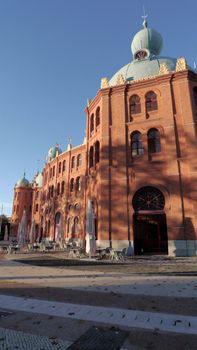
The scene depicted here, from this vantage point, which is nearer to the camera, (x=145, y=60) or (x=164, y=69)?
(x=164, y=69)

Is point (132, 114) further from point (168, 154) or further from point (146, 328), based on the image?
point (146, 328)

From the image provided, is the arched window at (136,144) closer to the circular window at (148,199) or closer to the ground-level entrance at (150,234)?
the circular window at (148,199)

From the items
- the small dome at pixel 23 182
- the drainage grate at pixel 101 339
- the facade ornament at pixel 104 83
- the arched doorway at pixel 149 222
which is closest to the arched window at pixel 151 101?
the facade ornament at pixel 104 83

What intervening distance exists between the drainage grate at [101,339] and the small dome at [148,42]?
32106mm

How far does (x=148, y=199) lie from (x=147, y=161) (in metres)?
3.36

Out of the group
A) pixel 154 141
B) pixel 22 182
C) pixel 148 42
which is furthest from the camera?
pixel 22 182

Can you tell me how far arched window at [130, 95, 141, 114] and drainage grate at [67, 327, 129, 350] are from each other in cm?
2151

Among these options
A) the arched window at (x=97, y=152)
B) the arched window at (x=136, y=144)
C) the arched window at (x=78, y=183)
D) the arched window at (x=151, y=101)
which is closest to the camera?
the arched window at (x=136, y=144)

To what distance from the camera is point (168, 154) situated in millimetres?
21219

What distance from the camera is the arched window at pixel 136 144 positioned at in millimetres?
22766

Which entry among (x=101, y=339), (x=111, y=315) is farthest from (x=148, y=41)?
(x=101, y=339)

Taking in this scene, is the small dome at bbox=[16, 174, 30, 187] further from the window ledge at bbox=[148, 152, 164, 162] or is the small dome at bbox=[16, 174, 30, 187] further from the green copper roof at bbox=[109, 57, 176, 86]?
the window ledge at bbox=[148, 152, 164, 162]

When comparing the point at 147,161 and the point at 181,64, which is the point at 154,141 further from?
the point at 181,64

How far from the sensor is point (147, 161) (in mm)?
21875
